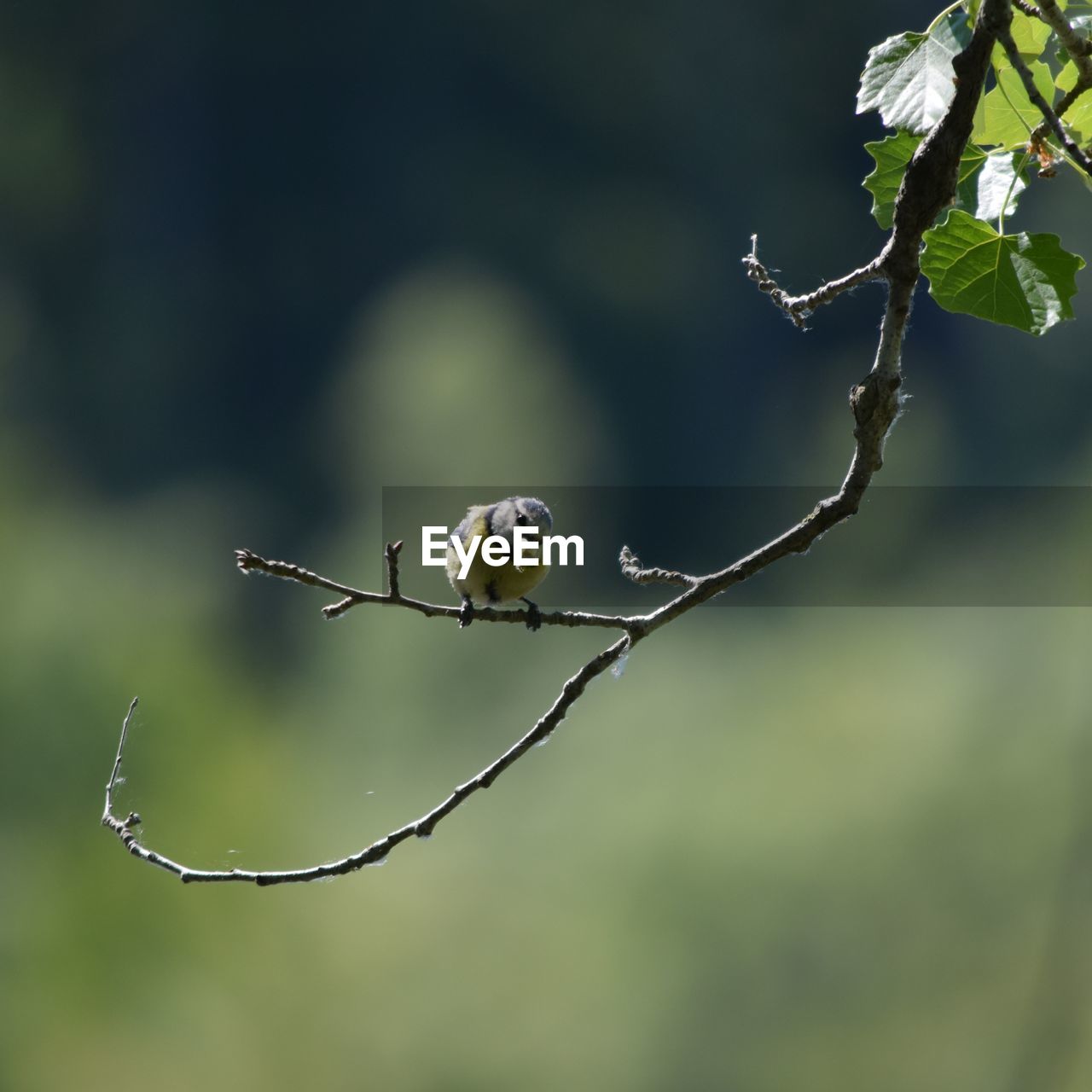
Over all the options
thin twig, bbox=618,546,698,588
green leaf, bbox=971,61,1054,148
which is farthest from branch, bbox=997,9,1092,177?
thin twig, bbox=618,546,698,588

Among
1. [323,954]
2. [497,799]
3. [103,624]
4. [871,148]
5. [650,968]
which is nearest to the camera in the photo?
[871,148]

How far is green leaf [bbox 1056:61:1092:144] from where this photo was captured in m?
1.12

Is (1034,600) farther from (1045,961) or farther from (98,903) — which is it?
(98,903)

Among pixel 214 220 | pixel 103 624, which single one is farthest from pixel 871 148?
pixel 214 220

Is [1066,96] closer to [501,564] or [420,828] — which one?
[420,828]

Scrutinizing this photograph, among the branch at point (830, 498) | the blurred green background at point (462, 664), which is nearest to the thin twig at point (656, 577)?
the branch at point (830, 498)

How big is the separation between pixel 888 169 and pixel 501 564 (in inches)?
37.5

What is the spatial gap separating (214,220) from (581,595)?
7.13 meters

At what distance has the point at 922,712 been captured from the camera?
7.93 metres

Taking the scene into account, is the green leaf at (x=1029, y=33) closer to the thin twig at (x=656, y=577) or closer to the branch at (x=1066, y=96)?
the branch at (x=1066, y=96)

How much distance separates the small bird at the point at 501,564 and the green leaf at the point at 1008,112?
1.00m

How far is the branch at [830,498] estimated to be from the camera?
3.78 feet

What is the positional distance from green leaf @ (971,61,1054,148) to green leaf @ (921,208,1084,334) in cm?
13

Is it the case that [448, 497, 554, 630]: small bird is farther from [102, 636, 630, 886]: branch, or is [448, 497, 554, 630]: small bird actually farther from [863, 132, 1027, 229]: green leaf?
[863, 132, 1027, 229]: green leaf
